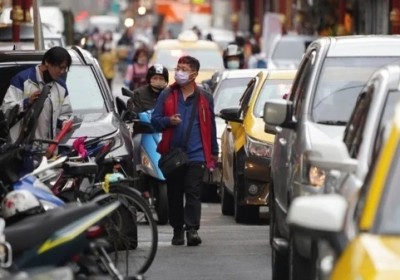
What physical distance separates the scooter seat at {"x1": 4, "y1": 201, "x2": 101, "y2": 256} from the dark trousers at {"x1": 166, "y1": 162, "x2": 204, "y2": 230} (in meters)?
6.43

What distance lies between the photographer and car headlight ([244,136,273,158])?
16.6m

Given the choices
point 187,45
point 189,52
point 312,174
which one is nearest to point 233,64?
point 189,52

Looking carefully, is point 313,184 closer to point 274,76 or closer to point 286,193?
point 286,193

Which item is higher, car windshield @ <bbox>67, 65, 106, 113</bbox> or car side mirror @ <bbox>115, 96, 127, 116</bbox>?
car windshield @ <bbox>67, 65, 106, 113</bbox>

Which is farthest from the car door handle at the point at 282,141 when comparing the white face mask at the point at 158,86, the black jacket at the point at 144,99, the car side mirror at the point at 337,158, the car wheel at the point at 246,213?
the white face mask at the point at 158,86

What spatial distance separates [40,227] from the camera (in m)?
7.79

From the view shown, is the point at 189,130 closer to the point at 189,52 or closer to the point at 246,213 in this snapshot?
the point at 246,213

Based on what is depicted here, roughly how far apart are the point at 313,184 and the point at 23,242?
9.88ft

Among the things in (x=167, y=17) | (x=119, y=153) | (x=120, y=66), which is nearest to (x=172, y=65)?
(x=119, y=153)

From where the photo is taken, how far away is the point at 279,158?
1238 centimetres

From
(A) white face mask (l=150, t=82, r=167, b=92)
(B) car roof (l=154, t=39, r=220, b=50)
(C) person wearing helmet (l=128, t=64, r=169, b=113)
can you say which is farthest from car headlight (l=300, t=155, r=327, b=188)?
(B) car roof (l=154, t=39, r=220, b=50)

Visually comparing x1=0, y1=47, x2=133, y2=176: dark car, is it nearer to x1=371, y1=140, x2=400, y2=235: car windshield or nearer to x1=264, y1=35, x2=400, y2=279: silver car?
x1=264, y1=35, x2=400, y2=279: silver car

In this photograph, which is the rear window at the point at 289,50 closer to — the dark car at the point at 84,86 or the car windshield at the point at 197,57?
the car windshield at the point at 197,57

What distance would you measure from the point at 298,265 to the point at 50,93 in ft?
13.8
